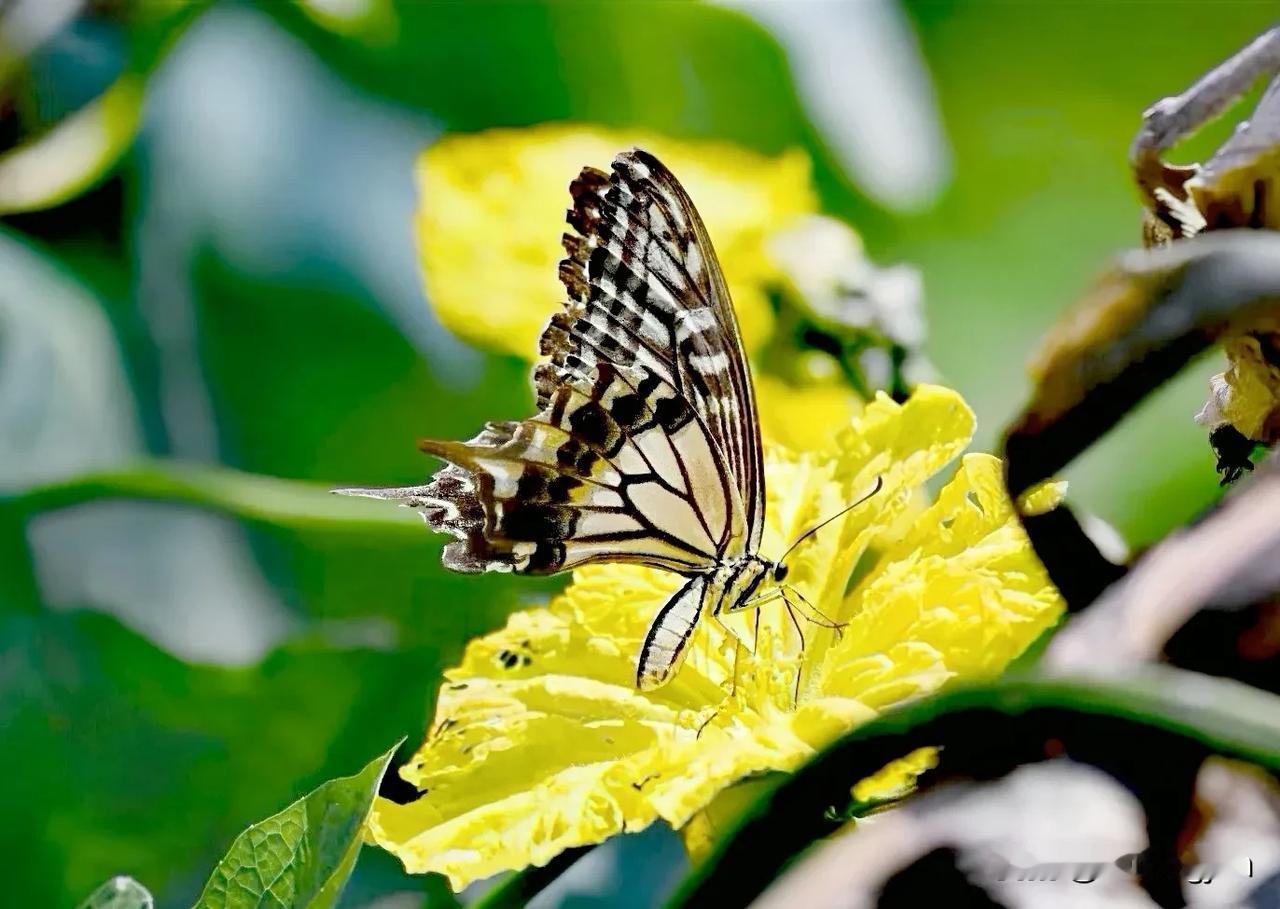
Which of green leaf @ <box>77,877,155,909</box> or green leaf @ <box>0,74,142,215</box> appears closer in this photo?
green leaf @ <box>77,877,155,909</box>

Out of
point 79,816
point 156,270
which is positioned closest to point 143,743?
point 79,816

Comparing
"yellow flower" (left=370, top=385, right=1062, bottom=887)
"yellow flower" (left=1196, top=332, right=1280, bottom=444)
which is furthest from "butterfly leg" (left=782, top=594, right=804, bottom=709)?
"yellow flower" (left=1196, top=332, right=1280, bottom=444)

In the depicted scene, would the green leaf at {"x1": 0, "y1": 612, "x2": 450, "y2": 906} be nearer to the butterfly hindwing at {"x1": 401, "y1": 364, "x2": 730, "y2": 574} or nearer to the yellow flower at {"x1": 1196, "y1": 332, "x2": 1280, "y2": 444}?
the butterfly hindwing at {"x1": 401, "y1": 364, "x2": 730, "y2": 574}

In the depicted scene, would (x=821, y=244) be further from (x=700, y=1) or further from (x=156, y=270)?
(x=156, y=270)

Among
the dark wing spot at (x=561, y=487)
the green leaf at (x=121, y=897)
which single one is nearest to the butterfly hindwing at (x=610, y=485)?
the dark wing spot at (x=561, y=487)

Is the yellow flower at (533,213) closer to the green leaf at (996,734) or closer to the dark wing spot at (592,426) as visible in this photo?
the dark wing spot at (592,426)

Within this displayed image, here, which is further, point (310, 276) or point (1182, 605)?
point (310, 276)

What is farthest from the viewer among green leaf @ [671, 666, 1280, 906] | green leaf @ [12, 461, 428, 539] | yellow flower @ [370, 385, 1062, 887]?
green leaf @ [12, 461, 428, 539]
